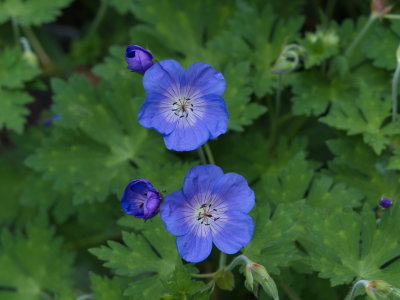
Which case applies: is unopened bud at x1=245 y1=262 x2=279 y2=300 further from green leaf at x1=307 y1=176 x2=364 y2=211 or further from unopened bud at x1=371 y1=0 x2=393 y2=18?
unopened bud at x1=371 y1=0 x2=393 y2=18

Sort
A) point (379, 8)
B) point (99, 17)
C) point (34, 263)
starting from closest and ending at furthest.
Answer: point (379, 8)
point (34, 263)
point (99, 17)

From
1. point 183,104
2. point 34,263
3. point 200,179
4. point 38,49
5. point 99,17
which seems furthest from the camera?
point 99,17

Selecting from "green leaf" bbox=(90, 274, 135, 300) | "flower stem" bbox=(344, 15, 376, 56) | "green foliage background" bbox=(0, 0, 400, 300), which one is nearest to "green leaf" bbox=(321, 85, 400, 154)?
"green foliage background" bbox=(0, 0, 400, 300)

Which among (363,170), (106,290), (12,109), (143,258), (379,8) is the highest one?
(379,8)

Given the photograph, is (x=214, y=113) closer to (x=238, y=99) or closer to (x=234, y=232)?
(x=234, y=232)

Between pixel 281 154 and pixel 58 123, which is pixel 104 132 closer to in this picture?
pixel 58 123

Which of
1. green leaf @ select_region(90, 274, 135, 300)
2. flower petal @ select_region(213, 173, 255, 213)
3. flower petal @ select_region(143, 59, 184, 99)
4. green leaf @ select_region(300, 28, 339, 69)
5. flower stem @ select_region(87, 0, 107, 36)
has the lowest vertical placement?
green leaf @ select_region(90, 274, 135, 300)

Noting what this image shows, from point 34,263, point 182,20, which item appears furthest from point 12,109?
point 182,20
